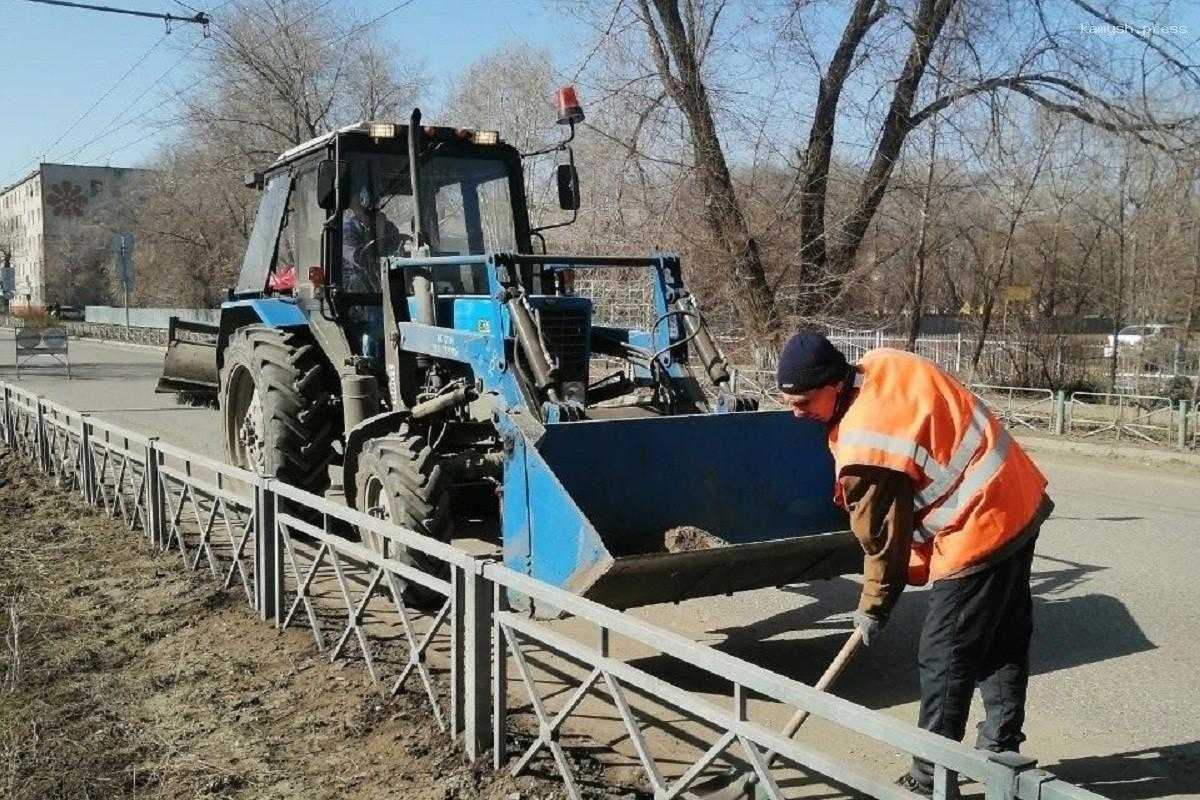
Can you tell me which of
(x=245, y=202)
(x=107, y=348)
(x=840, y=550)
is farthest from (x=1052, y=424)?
(x=107, y=348)

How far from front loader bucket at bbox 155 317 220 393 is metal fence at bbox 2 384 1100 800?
2473 millimetres

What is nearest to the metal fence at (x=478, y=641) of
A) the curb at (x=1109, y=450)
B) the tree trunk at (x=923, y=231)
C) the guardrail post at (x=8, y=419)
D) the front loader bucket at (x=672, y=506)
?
the front loader bucket at (x=672, y=506)

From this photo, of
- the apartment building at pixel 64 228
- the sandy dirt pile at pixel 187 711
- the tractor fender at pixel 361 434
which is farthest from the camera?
the apartment building at pixel 64 228

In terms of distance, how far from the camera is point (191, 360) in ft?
35.8

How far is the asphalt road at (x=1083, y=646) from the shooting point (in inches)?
168

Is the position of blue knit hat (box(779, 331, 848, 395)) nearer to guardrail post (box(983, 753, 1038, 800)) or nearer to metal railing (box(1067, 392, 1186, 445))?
guardrail post (box(983, 753, 1038, 800))

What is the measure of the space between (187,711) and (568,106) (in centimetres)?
405

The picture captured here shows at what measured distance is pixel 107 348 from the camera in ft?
134

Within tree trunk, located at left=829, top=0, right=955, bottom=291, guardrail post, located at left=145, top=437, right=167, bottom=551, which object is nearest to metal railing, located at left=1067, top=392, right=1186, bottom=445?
tree trunk, located at left=829, top=0, right=955, bottom=291

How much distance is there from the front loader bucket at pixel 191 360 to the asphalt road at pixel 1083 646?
6.36 m

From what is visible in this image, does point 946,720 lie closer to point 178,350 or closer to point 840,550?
point 840,550

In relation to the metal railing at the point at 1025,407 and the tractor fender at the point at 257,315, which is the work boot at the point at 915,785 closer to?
the tractor fender at the point at 257,315

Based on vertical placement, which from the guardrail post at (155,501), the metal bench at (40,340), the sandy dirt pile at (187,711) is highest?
the metal bench at (40,340)

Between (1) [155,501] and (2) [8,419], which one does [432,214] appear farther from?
(2) [8,419]
